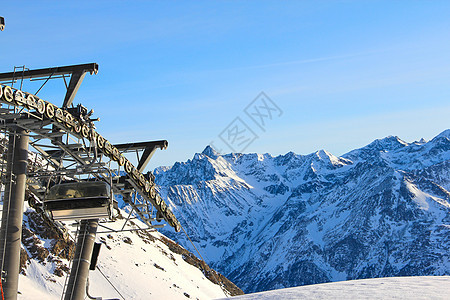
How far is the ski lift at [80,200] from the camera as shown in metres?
19.1

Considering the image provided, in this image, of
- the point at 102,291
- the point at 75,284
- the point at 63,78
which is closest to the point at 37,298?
the point at 102,291

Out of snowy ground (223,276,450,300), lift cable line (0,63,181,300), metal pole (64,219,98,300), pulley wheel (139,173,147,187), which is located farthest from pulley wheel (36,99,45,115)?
snowy ground (223,276,450,300)

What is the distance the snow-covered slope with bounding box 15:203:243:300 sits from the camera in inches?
3046

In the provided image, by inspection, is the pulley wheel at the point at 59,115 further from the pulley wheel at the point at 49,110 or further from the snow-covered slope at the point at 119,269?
the snow-covered slope at the point at 119,269

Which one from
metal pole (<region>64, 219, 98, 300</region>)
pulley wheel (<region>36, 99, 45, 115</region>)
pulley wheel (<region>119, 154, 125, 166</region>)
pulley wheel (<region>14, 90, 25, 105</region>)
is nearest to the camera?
pulley wheel (<region>14, 90, 25, 105</region>)

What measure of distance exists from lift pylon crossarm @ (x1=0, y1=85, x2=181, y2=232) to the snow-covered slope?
44.2 metres

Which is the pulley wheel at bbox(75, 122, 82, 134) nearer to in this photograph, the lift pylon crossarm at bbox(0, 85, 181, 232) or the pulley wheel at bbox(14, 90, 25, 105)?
the lift pylon crossarm at bbox(0, 85, 181, 232)

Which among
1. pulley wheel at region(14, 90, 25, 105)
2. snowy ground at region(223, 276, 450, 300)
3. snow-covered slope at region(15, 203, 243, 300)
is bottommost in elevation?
snowy ground at region(223, 276, 450, 300)

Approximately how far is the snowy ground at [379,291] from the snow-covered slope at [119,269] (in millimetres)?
35879

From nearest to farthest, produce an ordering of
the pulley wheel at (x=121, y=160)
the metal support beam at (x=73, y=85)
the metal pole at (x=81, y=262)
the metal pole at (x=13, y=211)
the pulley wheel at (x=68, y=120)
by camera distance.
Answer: the pulley wheel at (x=68, y=120) → the metal pole at (x=13, y=211) → the metal support beam at (x=73, y=85) → the pulley wheel at (x=121, y=160) → the metal pole at (x=81, y=262)

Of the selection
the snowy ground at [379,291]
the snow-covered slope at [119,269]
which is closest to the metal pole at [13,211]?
the snowy ground at [379,291]

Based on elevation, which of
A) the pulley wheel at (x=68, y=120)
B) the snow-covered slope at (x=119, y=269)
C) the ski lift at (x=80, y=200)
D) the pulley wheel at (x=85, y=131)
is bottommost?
the ski lift at (x=80, y=200)

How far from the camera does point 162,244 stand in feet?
424

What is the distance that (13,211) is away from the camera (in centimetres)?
2031
